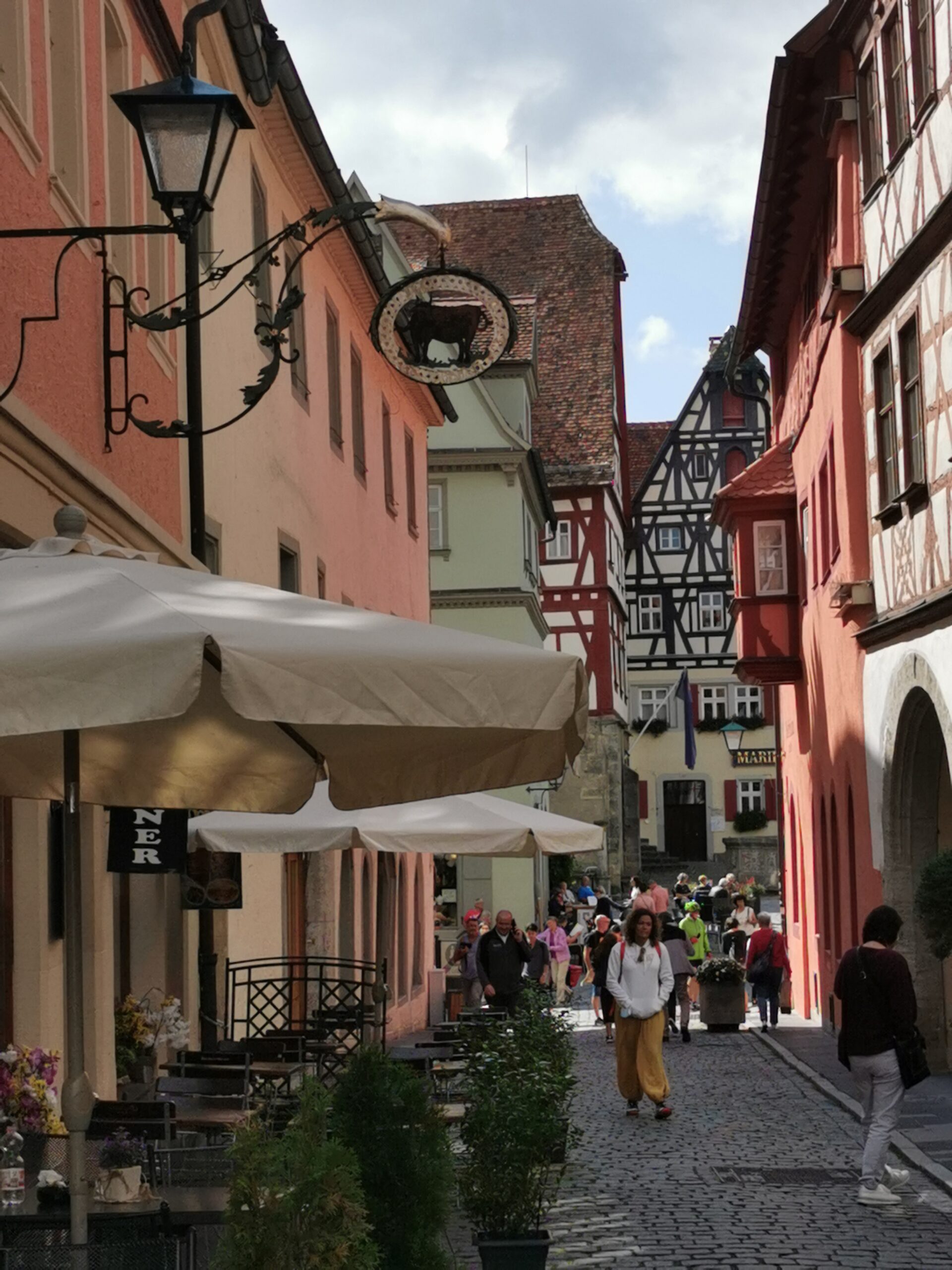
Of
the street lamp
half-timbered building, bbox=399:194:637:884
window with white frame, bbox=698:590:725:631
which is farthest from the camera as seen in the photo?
window with white frame, bbox=698:590:725:631

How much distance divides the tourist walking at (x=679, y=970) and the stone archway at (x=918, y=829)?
12.5 feet

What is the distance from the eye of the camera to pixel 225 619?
17.5ft

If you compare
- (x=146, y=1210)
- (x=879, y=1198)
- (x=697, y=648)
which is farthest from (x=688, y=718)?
(x=146, y=1210)

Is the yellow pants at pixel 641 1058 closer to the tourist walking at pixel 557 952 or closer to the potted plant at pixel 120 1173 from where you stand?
the potted plant at pixel 120 1173

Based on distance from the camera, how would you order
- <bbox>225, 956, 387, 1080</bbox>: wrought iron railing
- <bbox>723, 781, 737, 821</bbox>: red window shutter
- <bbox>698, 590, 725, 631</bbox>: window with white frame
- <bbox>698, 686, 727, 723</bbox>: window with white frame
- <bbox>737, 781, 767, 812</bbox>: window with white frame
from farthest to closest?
<bbox>737, 781, 767, 812</bbox>: window with white frame
<bbox>723, 781, 737, 821</bbox>: red window shutter
<bbox>698, 686, 727, 723</bbox>: window with white frame
<bbox>698, 590, 725, 631</bbox>: window with white frame
<bbox>225, 956, 387, 1080</bbox>: wrought iron railing

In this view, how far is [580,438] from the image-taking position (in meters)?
55.5

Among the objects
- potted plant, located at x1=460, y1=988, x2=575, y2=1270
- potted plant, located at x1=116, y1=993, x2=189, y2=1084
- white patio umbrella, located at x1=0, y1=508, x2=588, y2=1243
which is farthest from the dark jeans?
white patio umbrella, located at x1=0, y1=508, x2=588, y2=1243

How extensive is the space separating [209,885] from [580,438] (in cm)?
4181

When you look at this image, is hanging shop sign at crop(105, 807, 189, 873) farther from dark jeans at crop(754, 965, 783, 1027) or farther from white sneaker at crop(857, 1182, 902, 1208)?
dark jeans at crop(754, 965, 783, 1027)

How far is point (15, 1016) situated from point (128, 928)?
10.3 feet

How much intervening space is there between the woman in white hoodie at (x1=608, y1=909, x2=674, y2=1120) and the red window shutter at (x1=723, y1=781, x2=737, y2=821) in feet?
157

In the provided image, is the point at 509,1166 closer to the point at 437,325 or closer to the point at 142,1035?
the point at 142,1035

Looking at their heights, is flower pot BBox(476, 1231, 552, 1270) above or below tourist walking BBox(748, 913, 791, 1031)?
below

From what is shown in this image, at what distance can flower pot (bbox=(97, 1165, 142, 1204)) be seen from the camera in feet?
21.8
